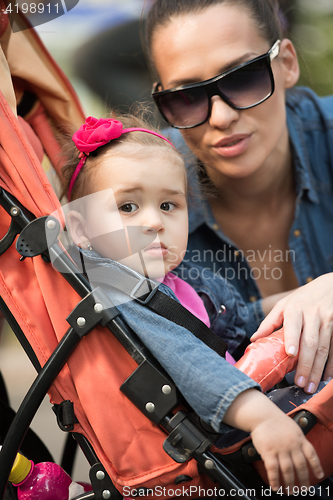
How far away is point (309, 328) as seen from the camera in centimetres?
89

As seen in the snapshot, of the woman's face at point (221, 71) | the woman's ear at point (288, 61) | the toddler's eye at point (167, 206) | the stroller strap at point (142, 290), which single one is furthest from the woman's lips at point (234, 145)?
the stroller strap at point (142, 290)

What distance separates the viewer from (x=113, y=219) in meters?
0.94

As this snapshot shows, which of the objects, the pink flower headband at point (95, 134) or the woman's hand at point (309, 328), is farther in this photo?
the pink flower headband at point (95, 134)

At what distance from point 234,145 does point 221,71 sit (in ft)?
0.70

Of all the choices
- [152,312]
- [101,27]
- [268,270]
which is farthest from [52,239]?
[101,27]

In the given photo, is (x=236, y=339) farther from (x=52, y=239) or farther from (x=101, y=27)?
(x=101, y=27)

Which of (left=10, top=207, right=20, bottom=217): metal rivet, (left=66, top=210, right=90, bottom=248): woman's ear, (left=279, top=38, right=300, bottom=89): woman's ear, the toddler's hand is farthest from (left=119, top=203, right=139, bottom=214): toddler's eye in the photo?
(left=279, top=38, right=300, bottom=89): woman's ear

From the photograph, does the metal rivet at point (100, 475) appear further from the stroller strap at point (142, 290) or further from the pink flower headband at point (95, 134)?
the pink flower headband at point (95, 134)

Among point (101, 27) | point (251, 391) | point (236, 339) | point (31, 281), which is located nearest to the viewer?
point (251, 391)

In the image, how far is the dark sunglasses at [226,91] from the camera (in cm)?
119

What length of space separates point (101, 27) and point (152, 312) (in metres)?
1.19

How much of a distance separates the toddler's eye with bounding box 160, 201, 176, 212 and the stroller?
0.24m

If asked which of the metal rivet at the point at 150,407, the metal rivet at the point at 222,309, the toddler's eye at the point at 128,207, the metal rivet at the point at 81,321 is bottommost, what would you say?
the metal rivet at the point at 222,309

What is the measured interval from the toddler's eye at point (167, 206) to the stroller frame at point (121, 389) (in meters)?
0.29
